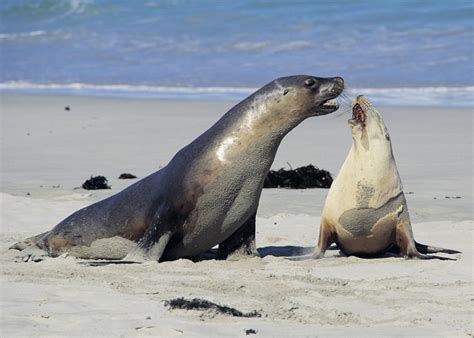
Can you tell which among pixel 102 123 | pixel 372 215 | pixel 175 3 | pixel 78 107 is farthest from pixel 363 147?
pixel 175 3

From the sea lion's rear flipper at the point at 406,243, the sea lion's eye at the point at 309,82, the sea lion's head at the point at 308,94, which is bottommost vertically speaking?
the sea lion's rear flipper at the point at 406,243

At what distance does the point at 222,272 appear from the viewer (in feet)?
22.3

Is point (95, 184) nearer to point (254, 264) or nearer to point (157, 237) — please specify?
point (157, 237)

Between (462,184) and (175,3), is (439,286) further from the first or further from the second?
(175,3)

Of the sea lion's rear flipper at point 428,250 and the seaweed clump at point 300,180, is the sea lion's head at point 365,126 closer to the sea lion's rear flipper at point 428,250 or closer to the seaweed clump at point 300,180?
the sea lion's rear flipper at point 428,250

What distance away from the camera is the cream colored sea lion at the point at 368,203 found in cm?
741

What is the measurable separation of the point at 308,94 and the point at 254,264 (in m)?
1.10

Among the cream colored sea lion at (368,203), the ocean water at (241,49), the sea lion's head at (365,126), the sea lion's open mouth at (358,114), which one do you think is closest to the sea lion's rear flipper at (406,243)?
the cream colored sea lion at (368,203)

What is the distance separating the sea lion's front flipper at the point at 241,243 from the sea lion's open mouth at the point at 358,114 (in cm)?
94

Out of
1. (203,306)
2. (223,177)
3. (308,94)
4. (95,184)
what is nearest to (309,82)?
(308,94)

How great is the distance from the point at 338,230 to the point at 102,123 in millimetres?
8613

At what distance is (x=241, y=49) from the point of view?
84.6 ft

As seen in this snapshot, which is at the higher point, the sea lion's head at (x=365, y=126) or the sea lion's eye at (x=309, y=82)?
the sea lion's eye at (x=309, y=82)

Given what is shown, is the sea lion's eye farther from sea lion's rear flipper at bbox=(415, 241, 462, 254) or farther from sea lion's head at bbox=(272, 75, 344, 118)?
sea lion's rear flipper at bbox=(415, 241, 462, 254)
